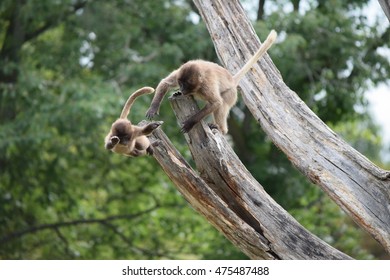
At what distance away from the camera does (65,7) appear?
16.2 metres

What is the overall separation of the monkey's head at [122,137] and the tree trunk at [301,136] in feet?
4.16

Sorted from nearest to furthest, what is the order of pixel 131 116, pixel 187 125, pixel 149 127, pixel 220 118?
pixel 149 127
pixel 187 125
pixel 220 118
pixel 131 116

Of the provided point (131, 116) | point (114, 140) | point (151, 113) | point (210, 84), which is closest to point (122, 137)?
point (114, 140)

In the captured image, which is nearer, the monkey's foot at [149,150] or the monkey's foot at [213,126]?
the monkey's foot at [149,150]

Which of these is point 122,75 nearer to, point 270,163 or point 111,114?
point 111,114

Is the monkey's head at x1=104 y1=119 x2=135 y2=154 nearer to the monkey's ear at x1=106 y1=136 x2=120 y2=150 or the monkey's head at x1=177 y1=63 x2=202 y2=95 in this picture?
the monkey's ear at x1=106 y1=136 x2=120 y2=150

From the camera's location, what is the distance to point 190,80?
8328 mm

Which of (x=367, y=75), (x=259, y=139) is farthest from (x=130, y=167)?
(x=367, y=75)

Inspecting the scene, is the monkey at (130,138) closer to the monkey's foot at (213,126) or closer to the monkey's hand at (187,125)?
the monkey's hand at (187,125)

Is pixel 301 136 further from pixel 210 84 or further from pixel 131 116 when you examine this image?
pixel 131 116

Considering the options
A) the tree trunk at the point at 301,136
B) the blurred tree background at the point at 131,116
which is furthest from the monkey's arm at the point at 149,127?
the blurred tree background at the point at 131,116

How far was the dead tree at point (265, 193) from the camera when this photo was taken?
7535mm

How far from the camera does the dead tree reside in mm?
7535

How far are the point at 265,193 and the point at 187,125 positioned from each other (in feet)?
3.00
